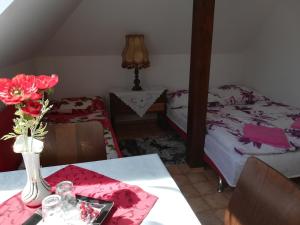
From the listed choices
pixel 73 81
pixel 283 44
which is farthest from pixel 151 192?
pixel 283 44

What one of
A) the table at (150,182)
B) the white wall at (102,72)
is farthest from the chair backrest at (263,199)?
the white wall at (102,72)

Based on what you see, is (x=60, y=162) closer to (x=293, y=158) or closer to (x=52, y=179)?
(x=52, y=179)

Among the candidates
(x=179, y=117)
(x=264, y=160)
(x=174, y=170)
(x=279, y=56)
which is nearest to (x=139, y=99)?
(x=179, y=117)

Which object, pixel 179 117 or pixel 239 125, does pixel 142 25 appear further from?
pixel 239 125

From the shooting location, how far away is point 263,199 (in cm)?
91

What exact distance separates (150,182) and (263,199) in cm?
45

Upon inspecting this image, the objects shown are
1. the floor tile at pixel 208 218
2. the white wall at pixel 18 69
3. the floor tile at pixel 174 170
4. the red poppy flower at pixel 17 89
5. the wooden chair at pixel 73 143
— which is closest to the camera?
the red poppy flower at pixel 17 89

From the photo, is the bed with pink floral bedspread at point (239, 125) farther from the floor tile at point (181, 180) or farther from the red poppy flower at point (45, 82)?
the red poppy flower at point (45, 82)

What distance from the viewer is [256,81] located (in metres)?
3.79

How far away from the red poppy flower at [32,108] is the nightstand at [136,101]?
94.2 inches

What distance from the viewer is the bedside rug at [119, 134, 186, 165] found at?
2742mm

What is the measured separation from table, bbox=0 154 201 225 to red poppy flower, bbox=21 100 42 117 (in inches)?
16.5

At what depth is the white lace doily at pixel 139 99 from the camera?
325 cm

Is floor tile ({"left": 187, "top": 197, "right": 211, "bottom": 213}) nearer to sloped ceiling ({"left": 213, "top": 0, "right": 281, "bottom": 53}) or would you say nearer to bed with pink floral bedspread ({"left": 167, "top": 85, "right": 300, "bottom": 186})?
bed with pink floral bedspread ({"left": 167, "top": 85, "right": 300, "bottom": 186})
